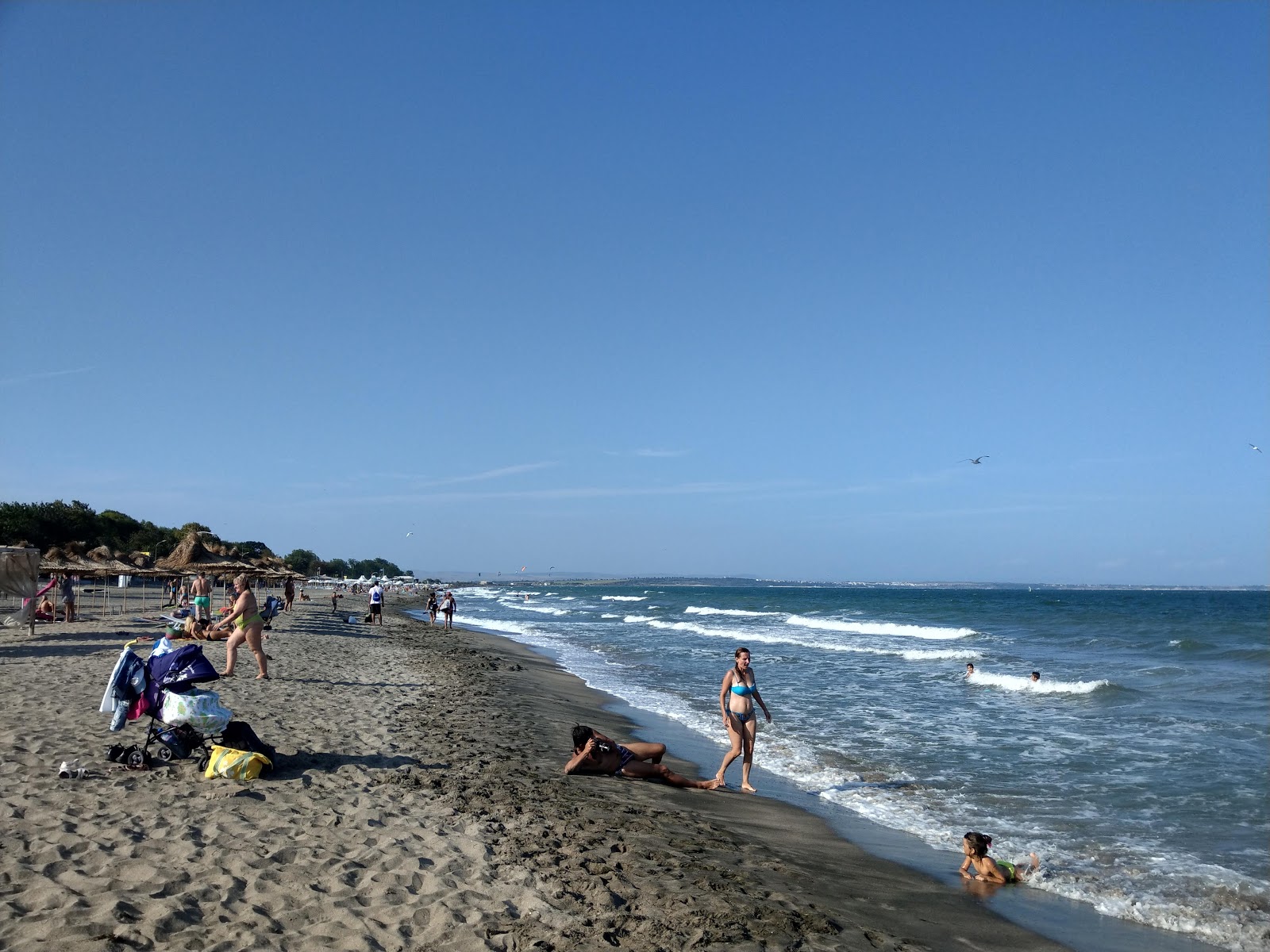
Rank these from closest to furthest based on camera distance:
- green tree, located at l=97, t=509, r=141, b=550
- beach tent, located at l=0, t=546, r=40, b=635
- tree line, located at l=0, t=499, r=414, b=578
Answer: beach tent, located at l=0, t=546, r=40, b=635
tree line, located at l=0, t=499, r=414, b=578
green tree, located at l=97, t=509, r=141, b=550

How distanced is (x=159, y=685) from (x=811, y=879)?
563cm

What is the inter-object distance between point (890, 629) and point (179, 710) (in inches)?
1493

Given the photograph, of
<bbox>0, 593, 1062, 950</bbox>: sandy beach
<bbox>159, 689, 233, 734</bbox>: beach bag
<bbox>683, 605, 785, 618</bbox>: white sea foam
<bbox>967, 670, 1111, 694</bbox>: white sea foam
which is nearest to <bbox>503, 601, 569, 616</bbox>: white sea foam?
<bbox>683, 605, 785, 618</bbox>: white sea foam

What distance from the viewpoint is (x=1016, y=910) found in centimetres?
604

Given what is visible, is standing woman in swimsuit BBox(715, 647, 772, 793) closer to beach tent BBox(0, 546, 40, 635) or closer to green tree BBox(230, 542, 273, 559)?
Result: beach tent BBox(0, 546, 40, 635)

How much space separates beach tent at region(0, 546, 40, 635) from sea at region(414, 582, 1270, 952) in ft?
40.7

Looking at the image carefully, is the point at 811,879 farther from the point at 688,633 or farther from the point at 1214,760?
the point at 688,633

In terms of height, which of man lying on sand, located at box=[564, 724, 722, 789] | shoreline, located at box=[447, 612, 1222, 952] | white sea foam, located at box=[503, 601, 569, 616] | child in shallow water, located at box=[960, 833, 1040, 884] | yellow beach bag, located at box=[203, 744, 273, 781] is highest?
yellow beach bag, located at box=[203, 744, 273, 781]

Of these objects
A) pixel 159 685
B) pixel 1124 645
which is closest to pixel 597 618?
pixel 1124 645

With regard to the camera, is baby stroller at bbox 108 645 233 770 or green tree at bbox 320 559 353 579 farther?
green tree at bbox 320 559 353 579

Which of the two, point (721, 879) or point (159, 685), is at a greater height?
point (159, 685)

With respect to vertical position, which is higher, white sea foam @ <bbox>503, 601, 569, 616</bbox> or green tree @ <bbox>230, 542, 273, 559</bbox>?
green tree @ <bbox>230, 542, 273, 559</bbox>

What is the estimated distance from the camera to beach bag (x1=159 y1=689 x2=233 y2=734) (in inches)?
271

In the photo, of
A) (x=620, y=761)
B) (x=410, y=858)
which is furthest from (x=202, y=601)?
(x=410, y=858)
